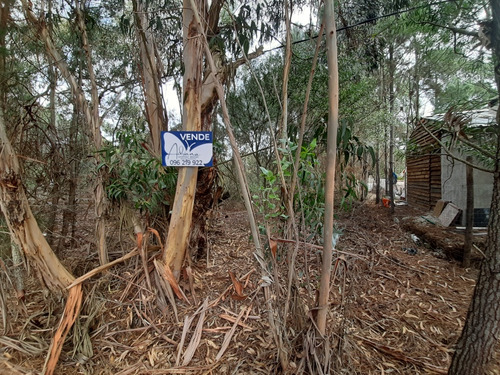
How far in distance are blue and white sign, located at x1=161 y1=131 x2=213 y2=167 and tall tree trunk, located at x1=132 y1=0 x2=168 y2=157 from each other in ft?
2.49

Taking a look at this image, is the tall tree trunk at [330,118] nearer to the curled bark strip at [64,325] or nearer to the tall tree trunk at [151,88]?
the curled bark strip at [64,325]

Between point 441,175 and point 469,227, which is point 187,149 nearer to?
point 469,227

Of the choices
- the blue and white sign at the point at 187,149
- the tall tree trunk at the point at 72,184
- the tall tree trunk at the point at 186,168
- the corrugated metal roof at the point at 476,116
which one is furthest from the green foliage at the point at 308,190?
the tall tree trunk at the point at 72,184

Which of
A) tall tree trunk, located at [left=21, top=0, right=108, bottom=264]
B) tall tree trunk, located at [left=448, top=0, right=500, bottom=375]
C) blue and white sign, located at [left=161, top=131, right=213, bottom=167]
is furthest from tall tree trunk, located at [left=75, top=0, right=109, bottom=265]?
tall tree trunk, located at [left=448, top=0, right=500, bottom=375]

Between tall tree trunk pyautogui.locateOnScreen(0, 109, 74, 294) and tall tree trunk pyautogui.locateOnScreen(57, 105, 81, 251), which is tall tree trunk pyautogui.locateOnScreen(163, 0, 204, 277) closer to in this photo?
tall tree trunk pyautogui.locateOnScreen(0, 109, 74, 294)

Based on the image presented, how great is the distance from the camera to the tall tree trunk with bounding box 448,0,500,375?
1.79 metres

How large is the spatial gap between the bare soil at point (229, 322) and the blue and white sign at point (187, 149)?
1.06 meters

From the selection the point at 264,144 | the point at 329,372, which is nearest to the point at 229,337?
the point at 329,372

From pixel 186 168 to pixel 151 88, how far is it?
158 centimetres

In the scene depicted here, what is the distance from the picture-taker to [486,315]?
180cm

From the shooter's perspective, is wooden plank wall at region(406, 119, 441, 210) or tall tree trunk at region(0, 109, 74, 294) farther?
wooden plank wall at region(406, 119, 441, 210)

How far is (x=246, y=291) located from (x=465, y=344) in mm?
1875

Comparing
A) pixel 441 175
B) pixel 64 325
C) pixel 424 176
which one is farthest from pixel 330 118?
pixel 424 176

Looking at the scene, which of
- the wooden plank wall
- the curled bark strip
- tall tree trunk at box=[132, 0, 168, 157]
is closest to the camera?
the curled bark strip
